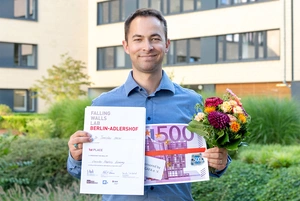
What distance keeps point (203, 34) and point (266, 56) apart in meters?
4.66

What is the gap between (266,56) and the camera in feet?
104

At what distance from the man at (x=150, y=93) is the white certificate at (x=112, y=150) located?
61mm

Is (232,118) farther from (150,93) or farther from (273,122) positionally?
(273,122)

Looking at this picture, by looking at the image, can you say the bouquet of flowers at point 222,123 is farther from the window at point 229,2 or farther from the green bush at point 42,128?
the window at point 229,2

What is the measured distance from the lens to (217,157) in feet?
9.36

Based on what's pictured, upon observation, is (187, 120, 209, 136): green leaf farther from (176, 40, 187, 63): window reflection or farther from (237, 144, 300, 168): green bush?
(176, 40, 187, 63): window reflection

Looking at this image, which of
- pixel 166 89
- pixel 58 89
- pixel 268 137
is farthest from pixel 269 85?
pixel 166 89

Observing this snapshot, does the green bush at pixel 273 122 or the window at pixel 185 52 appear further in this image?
the window at pixel 185 52

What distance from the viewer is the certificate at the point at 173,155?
9.77 feet

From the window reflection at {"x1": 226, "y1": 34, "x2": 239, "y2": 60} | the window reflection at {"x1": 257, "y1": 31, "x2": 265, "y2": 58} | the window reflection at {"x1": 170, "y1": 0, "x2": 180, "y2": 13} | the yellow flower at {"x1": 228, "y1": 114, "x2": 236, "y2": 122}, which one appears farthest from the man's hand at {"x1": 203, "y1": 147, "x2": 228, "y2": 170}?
the window reflection at {"x1": 170, "y1": 0, "x2": 180, "y2": 13}

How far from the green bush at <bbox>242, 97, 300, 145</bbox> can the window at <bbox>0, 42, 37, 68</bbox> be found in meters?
26.7

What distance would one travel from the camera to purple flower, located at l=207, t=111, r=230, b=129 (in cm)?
279

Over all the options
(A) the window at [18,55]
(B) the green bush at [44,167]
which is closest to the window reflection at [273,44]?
(A) the window at [18,55]

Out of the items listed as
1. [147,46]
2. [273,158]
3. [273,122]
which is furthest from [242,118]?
[273,122]
